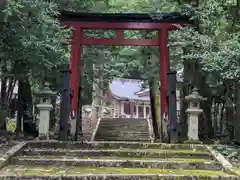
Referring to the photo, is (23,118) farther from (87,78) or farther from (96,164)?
(96,164)

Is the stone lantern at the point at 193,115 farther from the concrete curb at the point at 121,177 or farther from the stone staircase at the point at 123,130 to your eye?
the stone staircase at the point at 123,130

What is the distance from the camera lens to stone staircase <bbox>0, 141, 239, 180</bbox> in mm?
5363

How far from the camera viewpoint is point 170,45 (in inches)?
397

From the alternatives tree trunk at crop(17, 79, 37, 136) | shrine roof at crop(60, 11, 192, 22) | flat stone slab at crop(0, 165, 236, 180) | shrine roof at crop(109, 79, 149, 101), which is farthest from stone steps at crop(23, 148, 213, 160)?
shrine roof at crop(109, 79, 149, 101)

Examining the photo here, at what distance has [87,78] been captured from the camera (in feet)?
48.8

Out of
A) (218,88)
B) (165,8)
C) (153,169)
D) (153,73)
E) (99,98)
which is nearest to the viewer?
(153,169)

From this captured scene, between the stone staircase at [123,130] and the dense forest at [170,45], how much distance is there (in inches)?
125

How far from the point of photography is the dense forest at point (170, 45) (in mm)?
7305

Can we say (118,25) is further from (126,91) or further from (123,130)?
(126,91)

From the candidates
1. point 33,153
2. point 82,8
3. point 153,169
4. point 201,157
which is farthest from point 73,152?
point 82,8

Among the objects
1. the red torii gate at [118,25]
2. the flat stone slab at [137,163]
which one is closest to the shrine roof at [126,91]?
the red torii gate at [118,25]

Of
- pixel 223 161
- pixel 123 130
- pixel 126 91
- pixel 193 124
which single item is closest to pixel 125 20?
pixel 193 124

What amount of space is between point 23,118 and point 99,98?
13.5m

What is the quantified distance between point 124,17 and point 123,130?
288 inches
